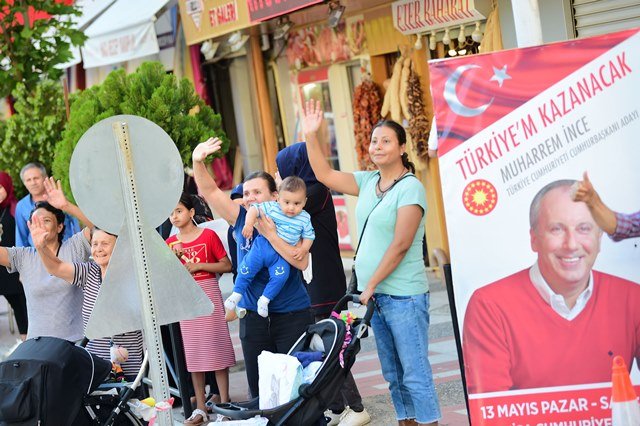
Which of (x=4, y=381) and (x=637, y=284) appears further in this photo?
(x=4, y=381)

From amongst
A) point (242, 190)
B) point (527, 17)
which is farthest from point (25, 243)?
point (527, 17)

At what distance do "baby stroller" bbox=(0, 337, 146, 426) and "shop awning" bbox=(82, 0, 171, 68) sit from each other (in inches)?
443

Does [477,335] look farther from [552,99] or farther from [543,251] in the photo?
[552,99]

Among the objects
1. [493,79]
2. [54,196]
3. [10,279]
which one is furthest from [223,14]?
[493,79]

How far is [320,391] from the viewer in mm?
5770

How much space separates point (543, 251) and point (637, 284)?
0.43 m

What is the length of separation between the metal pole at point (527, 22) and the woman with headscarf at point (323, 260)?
210 cm

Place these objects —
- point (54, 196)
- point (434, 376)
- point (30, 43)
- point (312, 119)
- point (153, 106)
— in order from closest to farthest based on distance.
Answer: point (312, 119) → point (54, 196) → point (434, 376) → point (153, 106) → point (30, 43)

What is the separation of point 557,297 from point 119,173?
2.18 meters

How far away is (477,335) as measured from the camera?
527cm

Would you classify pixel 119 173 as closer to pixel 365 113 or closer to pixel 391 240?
pixel 391 240

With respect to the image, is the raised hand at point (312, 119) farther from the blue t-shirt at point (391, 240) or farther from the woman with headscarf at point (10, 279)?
the woman with headscarf at point (10, 279)

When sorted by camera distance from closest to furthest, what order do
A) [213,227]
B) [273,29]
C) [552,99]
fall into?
[552,99]
[213,227]
[273,29]

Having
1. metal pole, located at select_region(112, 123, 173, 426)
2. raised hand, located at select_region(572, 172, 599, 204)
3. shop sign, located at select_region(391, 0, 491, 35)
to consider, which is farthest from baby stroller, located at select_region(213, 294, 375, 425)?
shop sign, located at select_region(391, 0, 491, 35)
